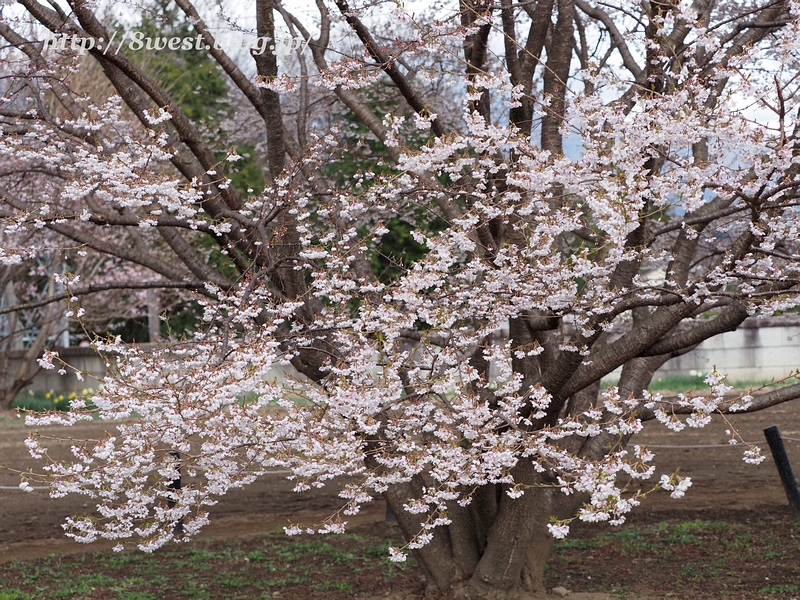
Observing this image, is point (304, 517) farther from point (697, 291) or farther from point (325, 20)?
point (697, 291)

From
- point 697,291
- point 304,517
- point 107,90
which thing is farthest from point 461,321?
point 107,90

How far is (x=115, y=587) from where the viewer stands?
5.96 m

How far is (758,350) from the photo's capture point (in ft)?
49.3

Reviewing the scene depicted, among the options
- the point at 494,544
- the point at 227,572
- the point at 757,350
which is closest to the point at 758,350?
the point at 757,350

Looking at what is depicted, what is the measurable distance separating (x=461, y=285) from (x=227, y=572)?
3218 millimetres

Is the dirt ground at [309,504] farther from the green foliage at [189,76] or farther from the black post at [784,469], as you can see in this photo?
the green foliage at [189,76]

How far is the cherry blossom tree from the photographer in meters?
3.79

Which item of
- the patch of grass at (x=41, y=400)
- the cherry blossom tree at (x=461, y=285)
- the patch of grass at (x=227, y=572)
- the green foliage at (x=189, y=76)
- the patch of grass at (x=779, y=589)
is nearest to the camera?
the cherry blossom tree at (x=461, y=285)

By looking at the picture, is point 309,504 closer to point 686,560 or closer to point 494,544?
point 494,544

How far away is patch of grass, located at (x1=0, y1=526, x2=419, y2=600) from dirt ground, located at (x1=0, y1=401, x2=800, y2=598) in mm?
541

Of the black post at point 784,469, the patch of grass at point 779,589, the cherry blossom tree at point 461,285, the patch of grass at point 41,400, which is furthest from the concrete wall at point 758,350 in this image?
the patch of grass at point 41,400

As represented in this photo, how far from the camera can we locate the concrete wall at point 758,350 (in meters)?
15.0

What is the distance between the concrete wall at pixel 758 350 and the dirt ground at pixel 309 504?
13.9 ft

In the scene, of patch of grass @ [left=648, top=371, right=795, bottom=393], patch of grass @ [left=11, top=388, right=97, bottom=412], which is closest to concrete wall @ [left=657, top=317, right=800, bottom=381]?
patch of grass @ [left=648, top=371, right=795, bottom=393]
